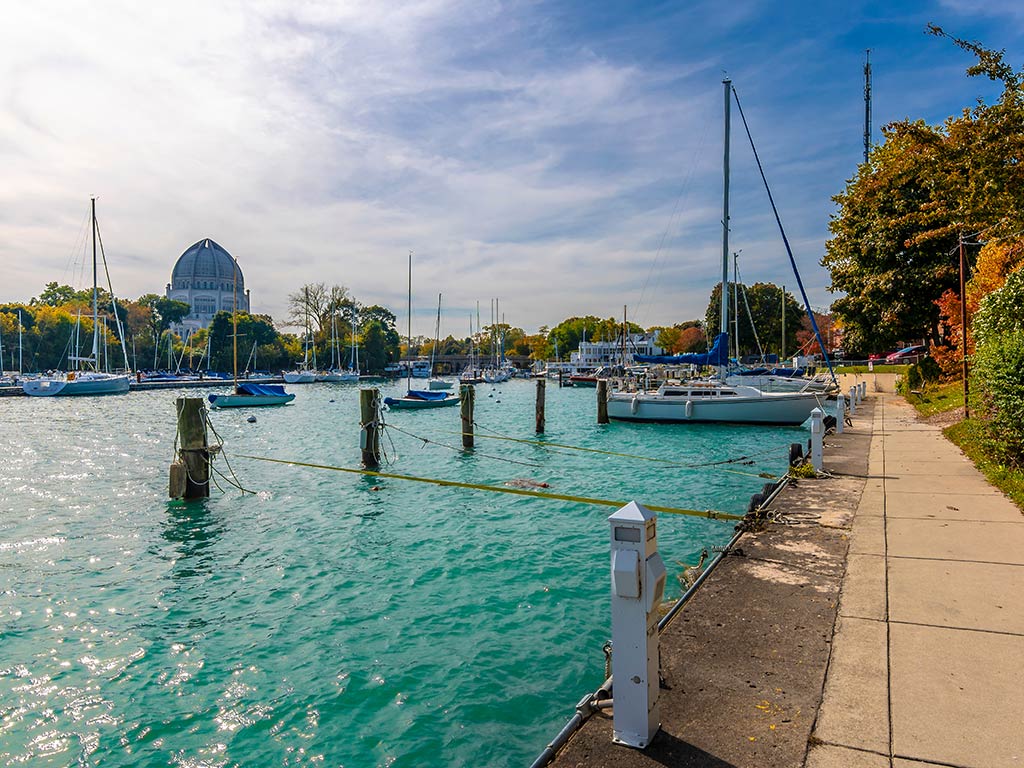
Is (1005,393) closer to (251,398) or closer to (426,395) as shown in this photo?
(426,395)

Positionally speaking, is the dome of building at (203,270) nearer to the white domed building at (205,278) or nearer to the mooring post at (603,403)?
the white domed building at (205,278)

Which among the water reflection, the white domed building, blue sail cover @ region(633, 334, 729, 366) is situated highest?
the white domed building

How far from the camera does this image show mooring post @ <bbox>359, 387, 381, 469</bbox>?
59.6ft

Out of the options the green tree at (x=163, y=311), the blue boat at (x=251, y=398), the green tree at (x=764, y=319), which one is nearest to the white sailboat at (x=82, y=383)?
the blue boat at (x=251, y=398)

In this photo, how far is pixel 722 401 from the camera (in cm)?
2930

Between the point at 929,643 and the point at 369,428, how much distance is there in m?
15.5

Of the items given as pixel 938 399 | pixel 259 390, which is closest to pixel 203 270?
pixel 259 390

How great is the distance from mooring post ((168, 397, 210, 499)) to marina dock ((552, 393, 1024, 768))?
11514mm

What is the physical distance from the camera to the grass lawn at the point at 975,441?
9690mm

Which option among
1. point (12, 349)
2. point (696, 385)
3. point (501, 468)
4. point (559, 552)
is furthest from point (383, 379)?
point (559, 552)

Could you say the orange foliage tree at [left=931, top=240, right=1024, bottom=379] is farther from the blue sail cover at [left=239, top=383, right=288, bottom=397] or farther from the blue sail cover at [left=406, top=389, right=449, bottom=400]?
the blue sail cover at [left=239, top=383, right=288, bottom=397]

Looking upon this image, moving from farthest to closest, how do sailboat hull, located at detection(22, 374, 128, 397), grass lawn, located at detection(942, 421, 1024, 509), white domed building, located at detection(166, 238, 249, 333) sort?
white domed building, located at detection(166, 238, 249, 333) < sailboat hull, located at detection(22, 374, 128, 397) < grass lawn, located at detection(942, 421, 1024, 509)

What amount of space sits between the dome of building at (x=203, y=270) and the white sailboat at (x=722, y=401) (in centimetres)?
16669

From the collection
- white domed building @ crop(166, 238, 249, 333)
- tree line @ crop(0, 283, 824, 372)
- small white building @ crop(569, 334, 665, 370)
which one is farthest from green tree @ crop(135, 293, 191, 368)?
small white building @ crop(569, 334, 665, 370)
